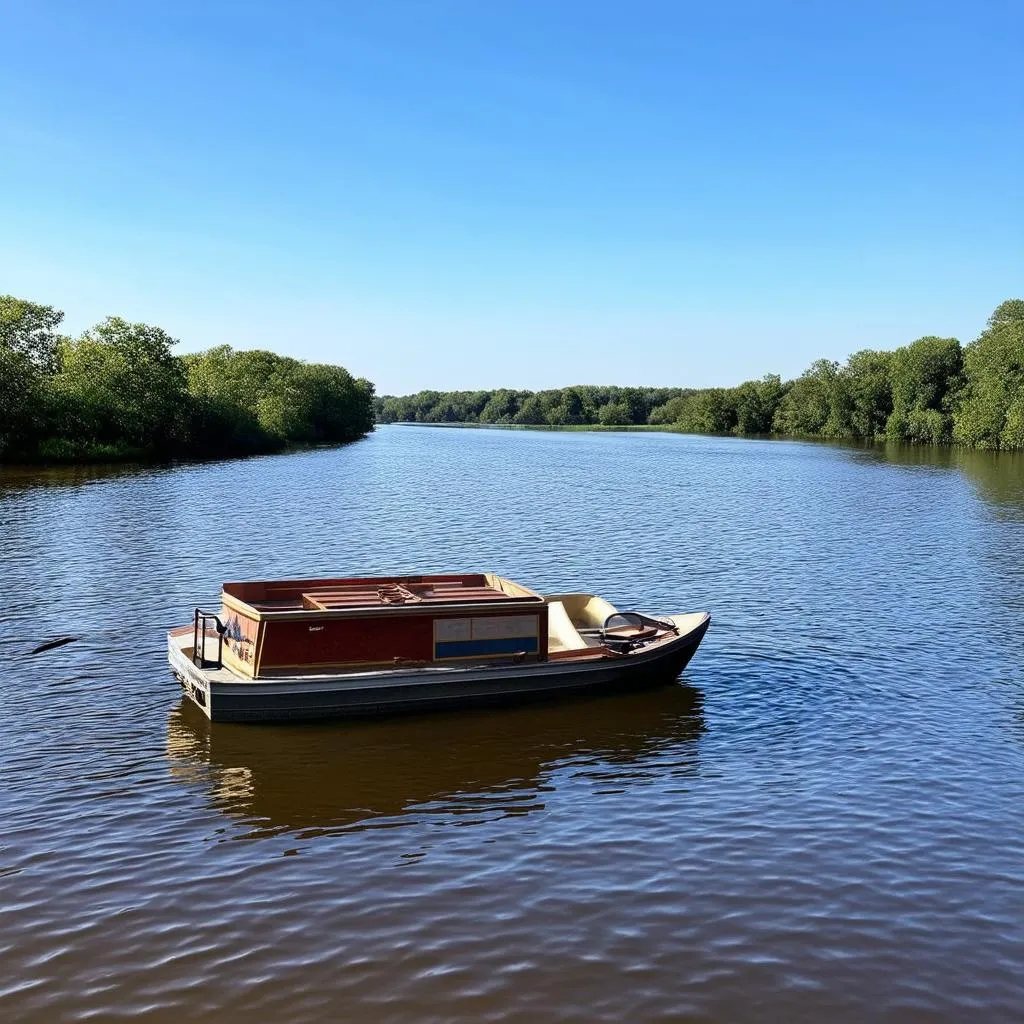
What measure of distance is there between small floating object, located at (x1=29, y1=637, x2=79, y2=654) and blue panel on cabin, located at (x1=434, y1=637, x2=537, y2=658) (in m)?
9.72

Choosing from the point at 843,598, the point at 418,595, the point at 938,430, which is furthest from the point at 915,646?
the point at 938,430

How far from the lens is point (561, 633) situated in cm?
2147

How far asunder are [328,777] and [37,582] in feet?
61.0

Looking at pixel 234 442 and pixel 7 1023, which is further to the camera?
pixel 234 442

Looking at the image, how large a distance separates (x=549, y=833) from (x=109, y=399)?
262 feet

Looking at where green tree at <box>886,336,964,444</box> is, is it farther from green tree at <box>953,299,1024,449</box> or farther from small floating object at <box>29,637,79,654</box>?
small floating object at <box>29,637,79,654</box>

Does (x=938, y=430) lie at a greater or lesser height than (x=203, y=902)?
A: greater

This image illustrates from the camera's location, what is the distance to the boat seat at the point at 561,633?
20734 millimetres

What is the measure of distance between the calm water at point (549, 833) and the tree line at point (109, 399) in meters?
53.4

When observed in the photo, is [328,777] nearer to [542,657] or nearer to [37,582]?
[542,657]

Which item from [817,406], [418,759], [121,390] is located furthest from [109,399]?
[817,406]

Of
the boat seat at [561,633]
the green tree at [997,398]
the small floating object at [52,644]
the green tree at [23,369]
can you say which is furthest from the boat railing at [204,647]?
the green tree at [997,398]

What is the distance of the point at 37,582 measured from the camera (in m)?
30.5

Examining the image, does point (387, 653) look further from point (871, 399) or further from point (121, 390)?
point (871, 399)
